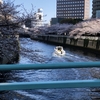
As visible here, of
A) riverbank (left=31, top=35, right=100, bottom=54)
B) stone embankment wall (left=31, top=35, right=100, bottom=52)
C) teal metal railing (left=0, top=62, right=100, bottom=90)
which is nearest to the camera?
teal metal railing (left=0, top=62, right=100, bottom=90)

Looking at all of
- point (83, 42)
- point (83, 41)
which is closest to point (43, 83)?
point (83, 42)

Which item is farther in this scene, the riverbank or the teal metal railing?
the riverbank

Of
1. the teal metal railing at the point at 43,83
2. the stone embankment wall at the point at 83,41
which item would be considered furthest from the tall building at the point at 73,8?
the teal metal railing at the point at 43,83

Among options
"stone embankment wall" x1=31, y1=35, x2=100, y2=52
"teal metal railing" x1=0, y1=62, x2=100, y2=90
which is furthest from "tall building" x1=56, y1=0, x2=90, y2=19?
"teal metal railing" x1=0, y1=62, x2=100, y2=90

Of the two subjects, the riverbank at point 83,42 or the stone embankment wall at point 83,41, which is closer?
the riverbank at point 83,42

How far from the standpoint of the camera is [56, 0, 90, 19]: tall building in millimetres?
109500

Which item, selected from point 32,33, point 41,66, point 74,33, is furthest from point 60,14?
point 41,66

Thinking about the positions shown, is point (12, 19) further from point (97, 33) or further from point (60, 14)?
point (60, 14)

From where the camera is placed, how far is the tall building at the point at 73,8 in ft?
359

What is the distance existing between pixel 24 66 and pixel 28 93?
25.4ft

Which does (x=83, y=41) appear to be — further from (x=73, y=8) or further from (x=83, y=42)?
(x=73, y=8)

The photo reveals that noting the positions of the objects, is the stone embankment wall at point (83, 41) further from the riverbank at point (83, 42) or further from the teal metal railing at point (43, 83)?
the teal metal railing at point (43, 83)

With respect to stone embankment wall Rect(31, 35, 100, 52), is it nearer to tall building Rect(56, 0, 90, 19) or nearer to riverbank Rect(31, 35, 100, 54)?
riverbank Rect(31, 35, 100, 54)

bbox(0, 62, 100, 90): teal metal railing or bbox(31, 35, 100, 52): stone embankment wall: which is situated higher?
bbox(0, 62, 100, 90): teal metal railing
